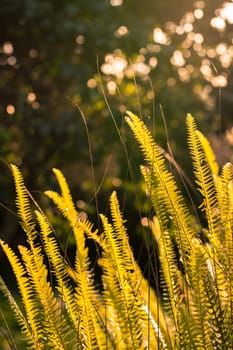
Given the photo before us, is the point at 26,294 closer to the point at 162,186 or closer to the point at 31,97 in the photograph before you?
the point at 162,186

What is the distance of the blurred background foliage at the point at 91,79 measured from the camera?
526 inches

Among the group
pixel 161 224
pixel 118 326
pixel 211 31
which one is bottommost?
pixel 211 31

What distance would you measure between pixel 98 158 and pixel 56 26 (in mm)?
2388

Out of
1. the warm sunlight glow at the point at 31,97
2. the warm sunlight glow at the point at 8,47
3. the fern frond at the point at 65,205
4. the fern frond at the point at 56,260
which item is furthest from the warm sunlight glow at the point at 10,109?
the fern frond at the point at 56,260

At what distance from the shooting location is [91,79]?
1355 cm

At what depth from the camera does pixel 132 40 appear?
1365 cm

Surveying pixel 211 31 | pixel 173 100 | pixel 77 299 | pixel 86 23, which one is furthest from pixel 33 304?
pixel 211 31

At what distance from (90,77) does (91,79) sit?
1.15ft

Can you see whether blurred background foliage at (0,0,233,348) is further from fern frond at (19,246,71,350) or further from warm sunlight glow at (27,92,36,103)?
fern frond at (19,246,71,350)

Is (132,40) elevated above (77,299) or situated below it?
below

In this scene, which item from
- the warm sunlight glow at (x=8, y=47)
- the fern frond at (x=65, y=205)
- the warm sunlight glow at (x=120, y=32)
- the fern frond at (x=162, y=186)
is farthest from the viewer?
the warm sunlight glow at (x=8, y=47)

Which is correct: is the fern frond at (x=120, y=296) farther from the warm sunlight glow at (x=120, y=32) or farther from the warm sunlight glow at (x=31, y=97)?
the warm sunlight glow at (x=31, y=97)

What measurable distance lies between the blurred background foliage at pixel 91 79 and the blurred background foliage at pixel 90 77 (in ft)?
0.07

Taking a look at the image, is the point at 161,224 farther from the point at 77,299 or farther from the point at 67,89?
the point at 67,89
